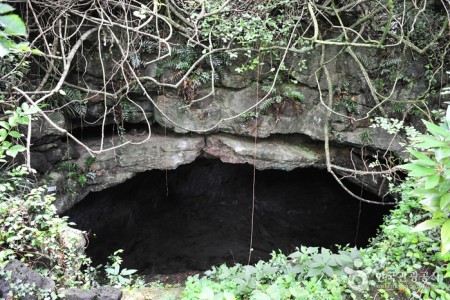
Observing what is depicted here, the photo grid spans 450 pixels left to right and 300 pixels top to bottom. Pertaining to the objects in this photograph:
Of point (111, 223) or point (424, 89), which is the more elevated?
point (424, 89)

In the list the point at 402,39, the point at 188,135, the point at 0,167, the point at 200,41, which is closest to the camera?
the point at 0,167

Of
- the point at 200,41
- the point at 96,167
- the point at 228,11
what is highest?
the point at 228,11

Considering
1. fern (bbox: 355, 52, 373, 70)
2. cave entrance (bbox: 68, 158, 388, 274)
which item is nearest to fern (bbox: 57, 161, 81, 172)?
cave entrance (bbox: 68, 158, 388, 274)

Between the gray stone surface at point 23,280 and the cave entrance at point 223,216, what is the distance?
14.2 feet

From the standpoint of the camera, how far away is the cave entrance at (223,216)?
740 centimetres

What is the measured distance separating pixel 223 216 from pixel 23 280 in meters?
6.19

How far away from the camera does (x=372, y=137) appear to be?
223 inches

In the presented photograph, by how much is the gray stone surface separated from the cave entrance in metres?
4.32

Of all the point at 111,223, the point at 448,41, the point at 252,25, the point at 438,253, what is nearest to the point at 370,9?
the point at 448,41

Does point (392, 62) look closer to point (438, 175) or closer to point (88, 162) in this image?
point (438, 175)

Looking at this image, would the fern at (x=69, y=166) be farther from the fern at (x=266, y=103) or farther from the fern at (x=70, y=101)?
the fern at (x=266, y=103)

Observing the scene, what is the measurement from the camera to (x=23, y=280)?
2.59 m

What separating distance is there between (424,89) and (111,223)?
6.08 metres

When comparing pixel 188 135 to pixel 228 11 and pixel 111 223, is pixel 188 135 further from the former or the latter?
pixel 111 223
